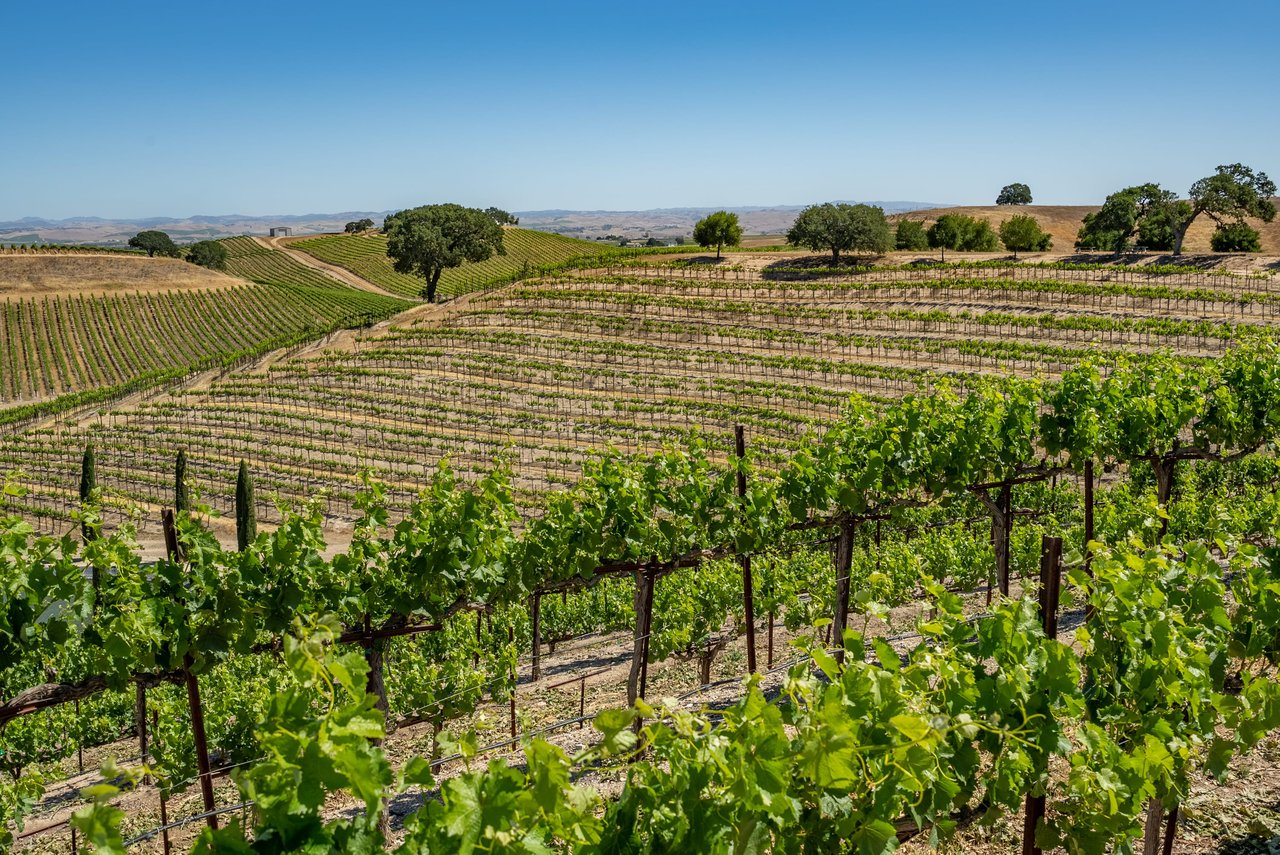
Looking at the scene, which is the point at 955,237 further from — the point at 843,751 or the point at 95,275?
the point at 843,751

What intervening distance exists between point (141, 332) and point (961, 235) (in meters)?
58.9

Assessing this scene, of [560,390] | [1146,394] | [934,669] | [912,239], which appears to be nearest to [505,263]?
[912,239]

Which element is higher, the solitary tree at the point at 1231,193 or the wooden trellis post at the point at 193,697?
the solitary tree at the point at 1231,193

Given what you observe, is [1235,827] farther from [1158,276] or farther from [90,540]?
[1158,276]

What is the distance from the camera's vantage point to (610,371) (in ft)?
143

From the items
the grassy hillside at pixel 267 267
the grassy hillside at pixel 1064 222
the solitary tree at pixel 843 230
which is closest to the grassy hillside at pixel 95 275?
the grassy hillside at pixel 267 267

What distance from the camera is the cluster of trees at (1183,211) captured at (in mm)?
52844

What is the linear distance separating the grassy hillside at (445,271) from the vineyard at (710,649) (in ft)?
250

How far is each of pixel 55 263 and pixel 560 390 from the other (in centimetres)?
5495

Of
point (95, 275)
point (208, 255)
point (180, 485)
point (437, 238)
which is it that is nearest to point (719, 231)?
point (437, 238)

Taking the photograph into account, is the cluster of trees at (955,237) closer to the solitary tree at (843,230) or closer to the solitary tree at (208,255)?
the solitary tree at (843,230)

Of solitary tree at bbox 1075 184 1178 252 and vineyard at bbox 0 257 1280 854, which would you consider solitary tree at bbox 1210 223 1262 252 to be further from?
vineyard at bbox 0 257 1280 854

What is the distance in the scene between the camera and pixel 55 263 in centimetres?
7369

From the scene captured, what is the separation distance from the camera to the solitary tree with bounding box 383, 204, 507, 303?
200ft
